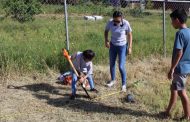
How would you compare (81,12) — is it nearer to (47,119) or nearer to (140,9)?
(140,9)

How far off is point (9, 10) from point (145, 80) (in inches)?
458

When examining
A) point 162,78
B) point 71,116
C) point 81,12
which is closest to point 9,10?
point 81,12

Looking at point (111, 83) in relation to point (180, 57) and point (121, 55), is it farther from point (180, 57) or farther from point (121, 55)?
point (180, 57)

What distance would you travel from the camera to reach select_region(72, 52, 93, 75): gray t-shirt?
7.36 meters

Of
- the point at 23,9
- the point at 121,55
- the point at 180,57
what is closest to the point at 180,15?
the point at 180,57

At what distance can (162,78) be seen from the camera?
8945 millimetres

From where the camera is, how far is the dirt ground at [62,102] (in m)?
6.48

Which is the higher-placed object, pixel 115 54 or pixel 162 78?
pixel 115 54

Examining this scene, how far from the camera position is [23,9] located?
18.2 meters

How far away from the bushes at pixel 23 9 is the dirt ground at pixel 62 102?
9675 mm

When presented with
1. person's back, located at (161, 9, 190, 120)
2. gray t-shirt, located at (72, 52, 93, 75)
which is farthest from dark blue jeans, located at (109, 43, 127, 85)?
person's back, located at (161, 9, 190, 120)

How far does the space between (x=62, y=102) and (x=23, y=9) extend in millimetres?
11607

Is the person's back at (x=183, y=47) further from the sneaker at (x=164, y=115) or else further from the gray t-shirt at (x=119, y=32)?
the gray t-shirt at (x=119, y=32)

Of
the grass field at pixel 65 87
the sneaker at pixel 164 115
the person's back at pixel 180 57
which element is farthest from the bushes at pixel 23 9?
the person's back at pixel 180 57
